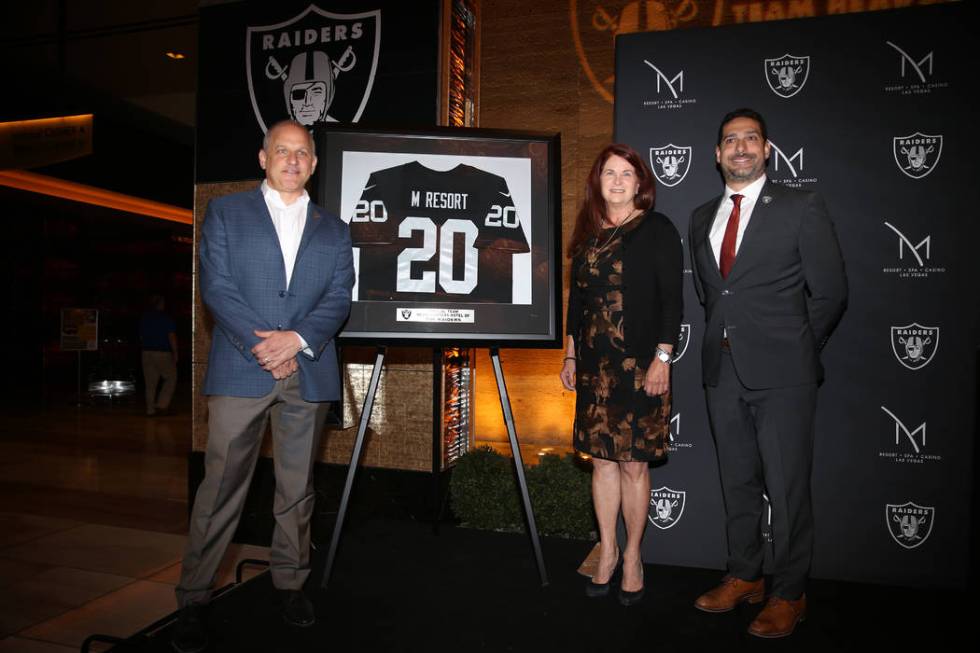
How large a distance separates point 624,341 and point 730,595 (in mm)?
1123

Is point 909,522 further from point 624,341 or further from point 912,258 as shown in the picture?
point 624,341

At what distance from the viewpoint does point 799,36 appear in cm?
294

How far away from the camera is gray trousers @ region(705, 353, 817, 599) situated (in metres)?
2.47

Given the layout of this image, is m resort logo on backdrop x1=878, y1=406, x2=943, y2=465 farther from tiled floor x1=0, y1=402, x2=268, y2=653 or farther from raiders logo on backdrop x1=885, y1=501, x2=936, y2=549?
tiled floor x1=0, y1=402, x2=268, y2=653

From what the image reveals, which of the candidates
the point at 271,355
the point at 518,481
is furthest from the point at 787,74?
the point at 271,355

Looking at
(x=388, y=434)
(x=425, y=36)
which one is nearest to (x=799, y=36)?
(x=425, y=36)

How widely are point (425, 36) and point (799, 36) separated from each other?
1.98 meters

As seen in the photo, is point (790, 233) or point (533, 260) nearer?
point (790, 233)

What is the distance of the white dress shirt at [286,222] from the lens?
8.03ft

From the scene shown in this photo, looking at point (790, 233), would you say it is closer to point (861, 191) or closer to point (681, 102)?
point (861, 191)

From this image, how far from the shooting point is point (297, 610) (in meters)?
2.45

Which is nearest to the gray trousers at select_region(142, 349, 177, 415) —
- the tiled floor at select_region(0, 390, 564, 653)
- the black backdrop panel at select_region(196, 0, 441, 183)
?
the tiled floor at select_region(0, 390, 564, 653)

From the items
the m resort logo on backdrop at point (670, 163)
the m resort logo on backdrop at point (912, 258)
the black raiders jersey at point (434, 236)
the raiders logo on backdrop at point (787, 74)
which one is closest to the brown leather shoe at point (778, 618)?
the m resort logo on backdrop at point (912, 258)

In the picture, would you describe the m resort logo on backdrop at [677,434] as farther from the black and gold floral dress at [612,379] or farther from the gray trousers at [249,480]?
the gray trousers at [249,480]
